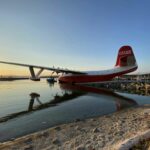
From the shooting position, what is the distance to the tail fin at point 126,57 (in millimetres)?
43969

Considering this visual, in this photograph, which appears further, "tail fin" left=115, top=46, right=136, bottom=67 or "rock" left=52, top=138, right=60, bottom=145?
"tail fin" left=115, top=46, right=136, bottom=67

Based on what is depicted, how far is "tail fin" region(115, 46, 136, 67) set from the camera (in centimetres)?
4397

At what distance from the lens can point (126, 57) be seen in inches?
1751

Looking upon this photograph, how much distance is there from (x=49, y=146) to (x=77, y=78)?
47958mm

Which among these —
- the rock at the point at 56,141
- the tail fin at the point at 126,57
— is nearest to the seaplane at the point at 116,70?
the tail fin at the point at 126,57

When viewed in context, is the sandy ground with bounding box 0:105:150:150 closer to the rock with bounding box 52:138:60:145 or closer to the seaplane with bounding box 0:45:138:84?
the rock with bounding box 52:138:60:145

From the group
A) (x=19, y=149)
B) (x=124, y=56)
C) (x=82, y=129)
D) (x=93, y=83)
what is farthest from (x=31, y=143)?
(x=93, y=83)

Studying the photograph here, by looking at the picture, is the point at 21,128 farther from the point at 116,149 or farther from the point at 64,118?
the point at 116,149

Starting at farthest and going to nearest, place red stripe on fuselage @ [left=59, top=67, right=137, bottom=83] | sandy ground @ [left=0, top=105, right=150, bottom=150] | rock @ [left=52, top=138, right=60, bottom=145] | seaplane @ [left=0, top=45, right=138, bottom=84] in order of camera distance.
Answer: red stripe on fuselage @ [left=59, top=67, right=137, bottom=83] → seaplane @ [left=0, top=45, right=138, bottom=84] → rock @ [left=52, top=138, right=60, bottom=145] → sandy ground @ [left=0, top=105, right=150, bottom=150]

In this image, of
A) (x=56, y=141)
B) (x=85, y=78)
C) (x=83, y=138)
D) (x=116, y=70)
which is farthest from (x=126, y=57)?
(x=56, y=141)

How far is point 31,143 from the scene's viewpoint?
8.73 meters

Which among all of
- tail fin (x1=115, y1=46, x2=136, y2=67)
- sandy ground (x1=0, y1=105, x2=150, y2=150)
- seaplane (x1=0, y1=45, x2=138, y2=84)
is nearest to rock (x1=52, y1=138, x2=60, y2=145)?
sandy ground (x1=0, y1=105, x2=150, y2=150)

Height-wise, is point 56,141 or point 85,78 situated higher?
point 85,78

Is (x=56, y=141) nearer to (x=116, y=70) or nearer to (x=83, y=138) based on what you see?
(x=83, y=138)
